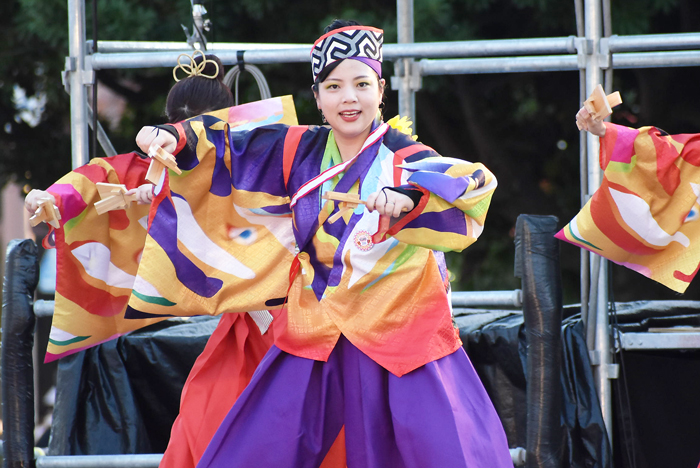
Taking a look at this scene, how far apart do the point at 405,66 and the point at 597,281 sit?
0.96m

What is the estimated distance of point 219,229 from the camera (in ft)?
7.27

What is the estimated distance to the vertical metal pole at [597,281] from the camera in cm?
261

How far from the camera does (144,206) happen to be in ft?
8.10

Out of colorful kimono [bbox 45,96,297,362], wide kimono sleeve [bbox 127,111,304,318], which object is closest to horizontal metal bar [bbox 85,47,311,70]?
colorful kimono [bbox 45,96,297,362]

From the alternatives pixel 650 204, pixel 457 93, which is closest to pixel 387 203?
pixel 650 204

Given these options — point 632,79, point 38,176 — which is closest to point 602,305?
point 632,79

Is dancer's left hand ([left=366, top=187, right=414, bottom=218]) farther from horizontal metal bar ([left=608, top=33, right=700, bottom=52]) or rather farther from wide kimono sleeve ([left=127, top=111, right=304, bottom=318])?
horizontal metal bar ([left=608, top=33, right=700, bottom=52])

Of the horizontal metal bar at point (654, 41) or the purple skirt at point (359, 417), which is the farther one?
the horizontal metal bar at point (654, 41)

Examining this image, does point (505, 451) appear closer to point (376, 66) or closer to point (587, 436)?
point (587, 436)

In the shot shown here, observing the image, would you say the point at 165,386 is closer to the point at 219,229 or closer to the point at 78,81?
the point at 219,229

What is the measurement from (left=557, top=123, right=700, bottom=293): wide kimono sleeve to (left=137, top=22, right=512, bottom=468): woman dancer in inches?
20.3

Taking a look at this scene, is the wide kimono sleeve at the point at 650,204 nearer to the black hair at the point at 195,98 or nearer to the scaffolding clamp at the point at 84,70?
the black hair at the point at 195,98

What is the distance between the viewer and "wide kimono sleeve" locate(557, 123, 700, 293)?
2.22 metres

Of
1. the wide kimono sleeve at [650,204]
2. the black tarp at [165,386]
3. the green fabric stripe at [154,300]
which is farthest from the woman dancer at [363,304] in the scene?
the black tarp at [165,386]
